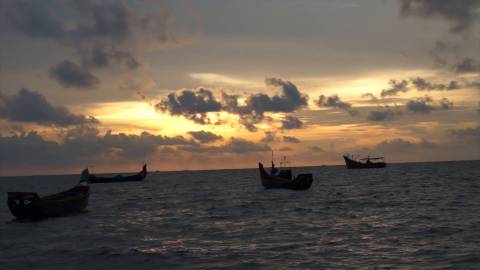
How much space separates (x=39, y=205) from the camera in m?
44.3

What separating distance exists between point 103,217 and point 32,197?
7.04m

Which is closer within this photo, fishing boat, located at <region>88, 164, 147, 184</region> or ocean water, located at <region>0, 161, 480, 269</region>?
ocean water, located at <region>0, 161, 480, 269</region>

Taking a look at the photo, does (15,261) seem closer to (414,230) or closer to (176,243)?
(176,243)

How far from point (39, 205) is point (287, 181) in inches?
1648

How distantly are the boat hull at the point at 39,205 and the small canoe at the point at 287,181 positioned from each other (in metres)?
35.4

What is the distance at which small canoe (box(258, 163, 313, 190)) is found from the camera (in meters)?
76.2

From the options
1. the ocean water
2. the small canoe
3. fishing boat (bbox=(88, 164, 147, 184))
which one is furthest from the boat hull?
fishing boat (bbox=(88, 164, 147, 184))

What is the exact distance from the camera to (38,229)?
39.0 m

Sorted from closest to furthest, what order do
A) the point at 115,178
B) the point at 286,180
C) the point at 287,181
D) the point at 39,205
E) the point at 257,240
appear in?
1. the point at 257,240
2. the point at 39,205
3. the point at 287,181
4. the point at 286,180
5. the point at 115,178

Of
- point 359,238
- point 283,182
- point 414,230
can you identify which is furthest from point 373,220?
point 283,182

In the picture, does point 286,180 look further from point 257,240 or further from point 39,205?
point 257,240

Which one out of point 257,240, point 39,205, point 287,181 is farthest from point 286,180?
point 257,240

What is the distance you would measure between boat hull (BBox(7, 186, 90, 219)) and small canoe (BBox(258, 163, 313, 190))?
3536 centimetres

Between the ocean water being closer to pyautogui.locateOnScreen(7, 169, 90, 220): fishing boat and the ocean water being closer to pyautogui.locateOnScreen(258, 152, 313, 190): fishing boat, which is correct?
pyautogui.locateOnScreen(7, 169, 90, 220): fishing boat
